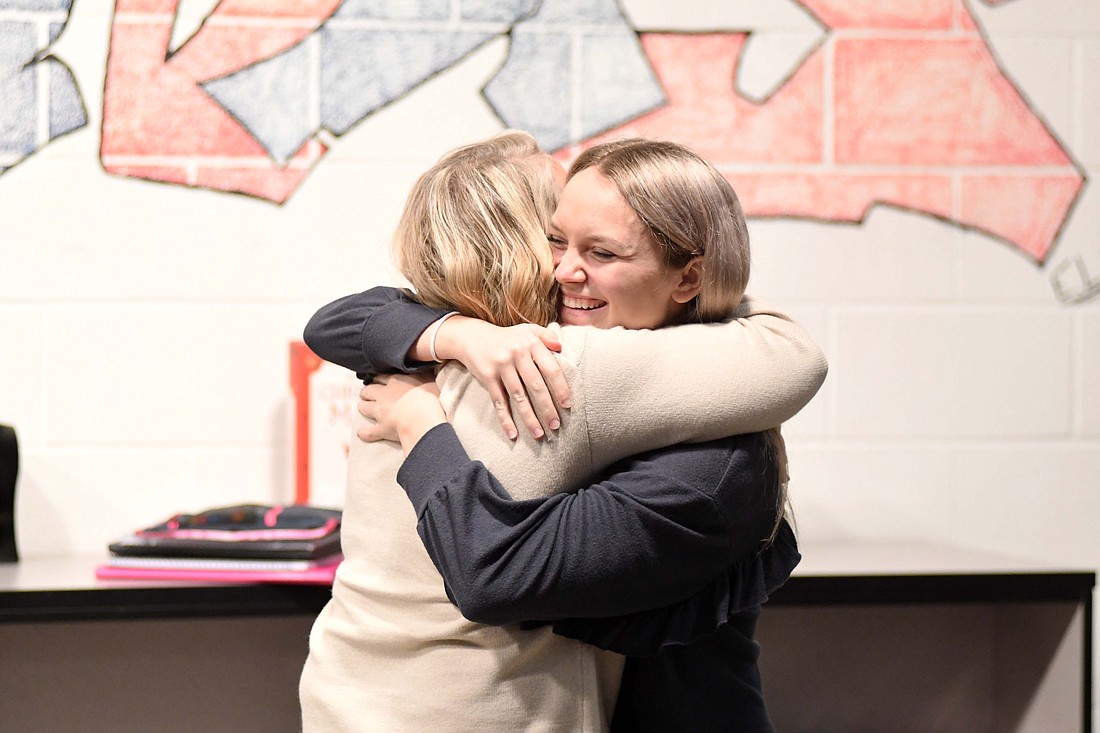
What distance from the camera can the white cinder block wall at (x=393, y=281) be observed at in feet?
5.88

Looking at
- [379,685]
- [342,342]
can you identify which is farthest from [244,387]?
[379,685]

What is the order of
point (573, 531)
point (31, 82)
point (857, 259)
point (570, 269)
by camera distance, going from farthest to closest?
Answer: point (857, 259) < point (31, 82) < point (570, 269) < point (573, 531)

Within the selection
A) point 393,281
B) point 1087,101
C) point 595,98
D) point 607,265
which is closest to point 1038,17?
point 1087,101

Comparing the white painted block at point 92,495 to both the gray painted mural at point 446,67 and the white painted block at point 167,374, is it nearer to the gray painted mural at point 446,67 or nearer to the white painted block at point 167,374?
the white painted block at point 167,374

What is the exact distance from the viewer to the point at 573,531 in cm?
90

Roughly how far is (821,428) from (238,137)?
45.6 inches

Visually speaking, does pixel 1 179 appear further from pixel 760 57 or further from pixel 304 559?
pixel 760 57

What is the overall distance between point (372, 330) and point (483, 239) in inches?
6.4

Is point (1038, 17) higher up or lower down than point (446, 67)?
higher up

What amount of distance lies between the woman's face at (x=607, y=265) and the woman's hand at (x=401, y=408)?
16 cm

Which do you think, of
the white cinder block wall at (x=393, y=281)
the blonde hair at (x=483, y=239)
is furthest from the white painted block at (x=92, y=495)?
the blonde hair at (x=483, y=239)

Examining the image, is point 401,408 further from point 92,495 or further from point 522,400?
point 92,495

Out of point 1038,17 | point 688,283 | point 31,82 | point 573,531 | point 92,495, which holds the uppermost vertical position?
point 1038,17

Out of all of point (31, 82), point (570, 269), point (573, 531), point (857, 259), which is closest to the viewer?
point (573, 531)
